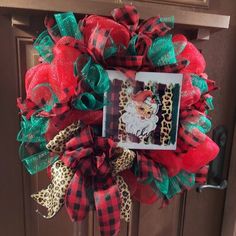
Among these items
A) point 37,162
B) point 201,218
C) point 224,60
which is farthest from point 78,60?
point 201,218

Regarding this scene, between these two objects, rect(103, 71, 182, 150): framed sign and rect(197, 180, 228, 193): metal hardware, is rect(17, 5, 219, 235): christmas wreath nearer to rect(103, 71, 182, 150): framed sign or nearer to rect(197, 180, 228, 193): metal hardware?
rect(103, 71, 182, 150): framed sign

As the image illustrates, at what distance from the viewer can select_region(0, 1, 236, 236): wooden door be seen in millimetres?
638

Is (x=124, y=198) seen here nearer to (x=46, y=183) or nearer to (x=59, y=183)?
(x=59, y=183)

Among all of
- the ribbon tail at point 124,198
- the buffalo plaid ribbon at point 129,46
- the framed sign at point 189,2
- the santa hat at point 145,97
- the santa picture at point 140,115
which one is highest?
the framed sign at point 189,2

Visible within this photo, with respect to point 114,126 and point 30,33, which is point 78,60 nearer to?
point 114,126

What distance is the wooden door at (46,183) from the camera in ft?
2.09

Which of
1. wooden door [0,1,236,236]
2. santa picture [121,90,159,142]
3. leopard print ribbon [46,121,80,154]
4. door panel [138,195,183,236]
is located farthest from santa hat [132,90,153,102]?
door panel [138,195,183,236]

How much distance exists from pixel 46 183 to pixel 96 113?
35 cm

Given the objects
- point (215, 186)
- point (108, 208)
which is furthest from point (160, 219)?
point (108, 208)

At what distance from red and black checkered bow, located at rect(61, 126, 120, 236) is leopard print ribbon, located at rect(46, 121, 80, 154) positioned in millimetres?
15

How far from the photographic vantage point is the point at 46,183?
72 cm

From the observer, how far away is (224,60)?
2.78ft

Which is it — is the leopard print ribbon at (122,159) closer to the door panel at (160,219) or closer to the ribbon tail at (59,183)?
the ribbon tail at (59,183)

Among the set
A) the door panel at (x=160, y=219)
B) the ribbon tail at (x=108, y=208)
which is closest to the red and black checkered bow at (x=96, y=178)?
the ribbon tail at (x=108, y=208)
